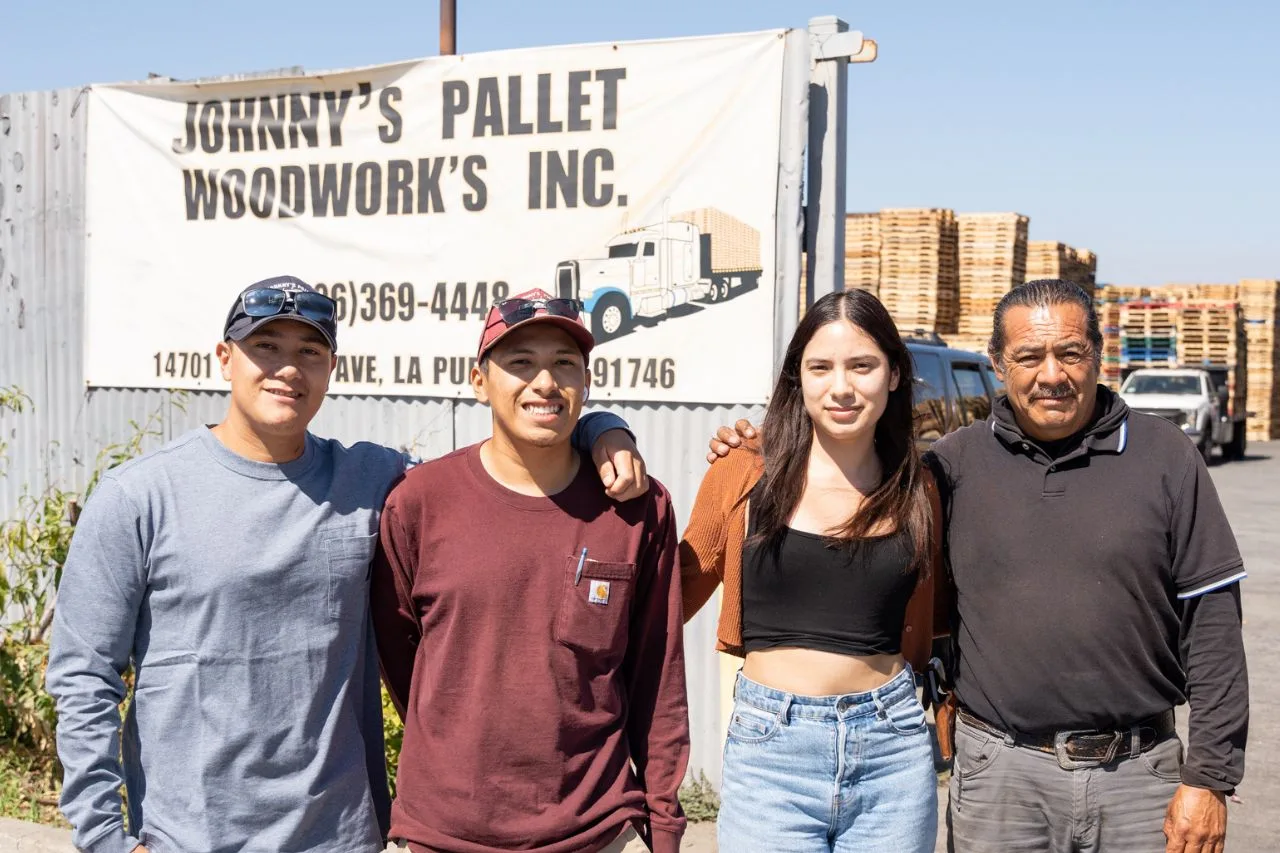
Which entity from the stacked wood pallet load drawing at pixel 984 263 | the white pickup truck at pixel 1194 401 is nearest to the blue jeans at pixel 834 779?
the stacked wood pallet load drawing at pixel 984 263

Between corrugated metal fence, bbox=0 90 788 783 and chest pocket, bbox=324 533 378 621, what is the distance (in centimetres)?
354

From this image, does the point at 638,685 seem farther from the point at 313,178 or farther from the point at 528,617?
the point at 313,178

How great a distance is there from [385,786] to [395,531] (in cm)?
65

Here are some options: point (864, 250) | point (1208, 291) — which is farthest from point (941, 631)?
point (1208, 291)

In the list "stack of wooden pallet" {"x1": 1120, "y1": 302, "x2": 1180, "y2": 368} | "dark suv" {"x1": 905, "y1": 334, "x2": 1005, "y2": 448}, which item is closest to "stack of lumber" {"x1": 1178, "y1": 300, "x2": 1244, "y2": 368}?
"stack of wooden pallet" {"x1": 1120, "y1": 302, "x2": 1180, "y2": 368}

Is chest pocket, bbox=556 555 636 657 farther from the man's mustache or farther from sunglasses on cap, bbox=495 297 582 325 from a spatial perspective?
the man's mustache

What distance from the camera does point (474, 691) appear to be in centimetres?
262

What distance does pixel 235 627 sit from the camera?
261cm

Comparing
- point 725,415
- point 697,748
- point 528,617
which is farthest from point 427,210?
point 528,617

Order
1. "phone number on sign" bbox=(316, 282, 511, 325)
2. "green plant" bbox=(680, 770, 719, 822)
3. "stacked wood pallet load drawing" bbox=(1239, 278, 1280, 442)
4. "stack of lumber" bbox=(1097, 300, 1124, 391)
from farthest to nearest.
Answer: "stacked wood pallet load drawing" bbox=(1239, 278, 1280, 442), "stack of lumber" bbox=(1097, 300, 1124, 391), "phone number on sign" bbox=(316, 282, 511, 325), "green plant" bbox=(680, 770, 719, 822)

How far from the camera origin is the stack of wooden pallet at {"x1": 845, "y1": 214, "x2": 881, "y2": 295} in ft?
73.1

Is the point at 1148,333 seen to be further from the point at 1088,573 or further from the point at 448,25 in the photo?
the point at 1088,573

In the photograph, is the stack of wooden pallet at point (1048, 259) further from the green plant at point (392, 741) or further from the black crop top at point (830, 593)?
the black crop top at point (830, 593)

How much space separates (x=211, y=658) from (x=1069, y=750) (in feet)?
6.70
